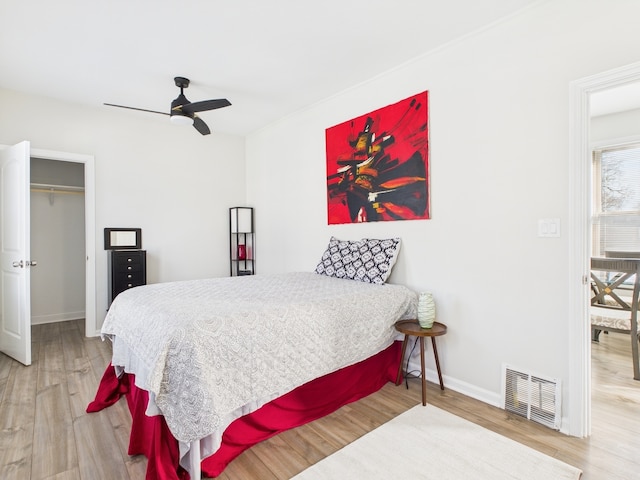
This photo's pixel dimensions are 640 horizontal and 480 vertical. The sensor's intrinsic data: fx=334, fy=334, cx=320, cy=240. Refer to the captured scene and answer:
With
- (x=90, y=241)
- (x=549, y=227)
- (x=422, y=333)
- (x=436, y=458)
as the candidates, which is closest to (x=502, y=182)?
(x=549, y=227)

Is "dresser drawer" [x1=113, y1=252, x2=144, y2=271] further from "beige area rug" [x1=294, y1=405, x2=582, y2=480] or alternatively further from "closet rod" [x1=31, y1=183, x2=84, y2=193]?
"beige area rug" [x1=294, y1=405, x2=582, y2=480]

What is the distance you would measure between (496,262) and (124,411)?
275 cm

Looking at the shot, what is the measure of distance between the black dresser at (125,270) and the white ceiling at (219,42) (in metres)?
1.75

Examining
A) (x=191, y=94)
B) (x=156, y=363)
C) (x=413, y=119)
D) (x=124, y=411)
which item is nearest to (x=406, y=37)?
(x=413, y=119)

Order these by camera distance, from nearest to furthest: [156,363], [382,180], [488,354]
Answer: [156,363] < [488,354] < [382,180]

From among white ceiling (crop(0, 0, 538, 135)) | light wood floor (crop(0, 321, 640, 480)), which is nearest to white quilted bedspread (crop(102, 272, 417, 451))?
light wood floor (crop(0, 321, 640, 480))

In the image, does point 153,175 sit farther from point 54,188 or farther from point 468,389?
point 468,389

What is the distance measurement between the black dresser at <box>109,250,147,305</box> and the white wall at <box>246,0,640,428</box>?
9.46 feet

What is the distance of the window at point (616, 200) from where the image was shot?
4008 mm

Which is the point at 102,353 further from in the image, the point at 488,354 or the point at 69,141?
the point at 488,354

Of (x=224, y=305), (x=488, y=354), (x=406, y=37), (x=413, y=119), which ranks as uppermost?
(x=406, y=37)

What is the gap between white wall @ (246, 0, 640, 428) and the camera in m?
2.03

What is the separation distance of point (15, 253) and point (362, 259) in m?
3.32

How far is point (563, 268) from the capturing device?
2.05 meters
